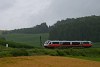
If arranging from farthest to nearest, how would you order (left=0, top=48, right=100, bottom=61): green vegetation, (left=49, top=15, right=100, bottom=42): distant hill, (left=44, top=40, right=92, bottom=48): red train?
(left=49, top=15, right=100, bottom=42): distant hill
(left=44, top=40, right=92, bottom=48): red train
(left=0, top=48, right=100, bottom=61): green vegetation

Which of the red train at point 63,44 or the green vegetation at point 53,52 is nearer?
the green vegetation at point 53,52

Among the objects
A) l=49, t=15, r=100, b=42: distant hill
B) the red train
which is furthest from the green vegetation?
l=49, t=15, r=100, b=42: distant hill

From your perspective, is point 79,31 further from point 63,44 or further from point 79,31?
point 63,44

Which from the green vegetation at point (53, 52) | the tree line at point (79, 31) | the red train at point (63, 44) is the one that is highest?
the tree line at point (79, 31)

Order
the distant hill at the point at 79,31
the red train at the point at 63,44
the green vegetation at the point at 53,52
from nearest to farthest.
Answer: the green vegetation at the point at 53,52 < the red train at the point at 63,44 < the distant hill at the point at 79,31

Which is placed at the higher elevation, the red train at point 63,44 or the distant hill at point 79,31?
the distant hill at point 79,31

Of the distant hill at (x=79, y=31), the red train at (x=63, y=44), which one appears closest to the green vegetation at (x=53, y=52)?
the red train at (x=63, y=44)

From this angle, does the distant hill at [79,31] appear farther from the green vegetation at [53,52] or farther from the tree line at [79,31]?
the green vegetation at [53,52]

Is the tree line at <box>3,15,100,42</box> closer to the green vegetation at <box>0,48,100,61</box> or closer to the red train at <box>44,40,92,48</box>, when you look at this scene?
the red train at <box>44,40,92,48</box>

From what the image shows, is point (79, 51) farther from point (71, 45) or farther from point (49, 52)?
point (71, 45)

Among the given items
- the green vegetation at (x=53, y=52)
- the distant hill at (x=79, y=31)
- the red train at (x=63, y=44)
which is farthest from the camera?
the distant hill at (x=79, y=31)

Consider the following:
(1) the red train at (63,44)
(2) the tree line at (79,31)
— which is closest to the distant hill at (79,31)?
(2) the tree line at (79,31)

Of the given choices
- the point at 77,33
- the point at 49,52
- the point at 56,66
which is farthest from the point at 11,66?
the point at 77,33

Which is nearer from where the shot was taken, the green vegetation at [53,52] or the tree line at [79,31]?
the green vegetation at [53,52]
